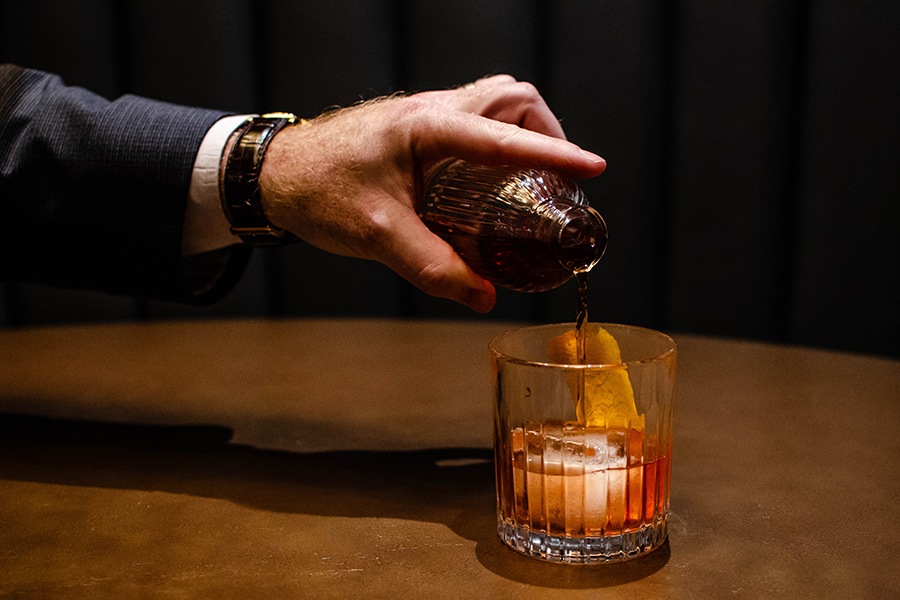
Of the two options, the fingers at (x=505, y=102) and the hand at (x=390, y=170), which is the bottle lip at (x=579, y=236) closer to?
the hand at (x=390, y=170)

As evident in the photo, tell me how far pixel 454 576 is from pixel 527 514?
0.17 ft

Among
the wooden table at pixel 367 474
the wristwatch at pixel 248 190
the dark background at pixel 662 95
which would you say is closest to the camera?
the wooden table at pixel 367 474

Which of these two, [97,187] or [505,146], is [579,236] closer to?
[505,146]

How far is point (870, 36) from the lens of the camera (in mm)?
1122

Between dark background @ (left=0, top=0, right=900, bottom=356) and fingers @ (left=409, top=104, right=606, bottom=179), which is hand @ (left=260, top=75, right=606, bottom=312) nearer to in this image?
fingers @ (left=409, top=104, right=606, bottom=179)

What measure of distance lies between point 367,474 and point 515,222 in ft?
0.58

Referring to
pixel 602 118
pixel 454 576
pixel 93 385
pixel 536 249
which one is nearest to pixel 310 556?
pixel 454 576

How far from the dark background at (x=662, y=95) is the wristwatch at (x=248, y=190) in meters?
0.58

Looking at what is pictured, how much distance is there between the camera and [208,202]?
71 centimetres


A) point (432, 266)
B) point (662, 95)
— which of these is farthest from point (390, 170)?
point (662, 95)

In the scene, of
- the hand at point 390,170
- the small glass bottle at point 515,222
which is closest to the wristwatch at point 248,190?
the hand at point 390,170

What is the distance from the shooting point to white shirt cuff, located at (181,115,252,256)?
70cm

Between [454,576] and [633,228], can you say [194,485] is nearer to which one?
[454,576]

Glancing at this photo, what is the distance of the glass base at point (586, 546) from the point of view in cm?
48
